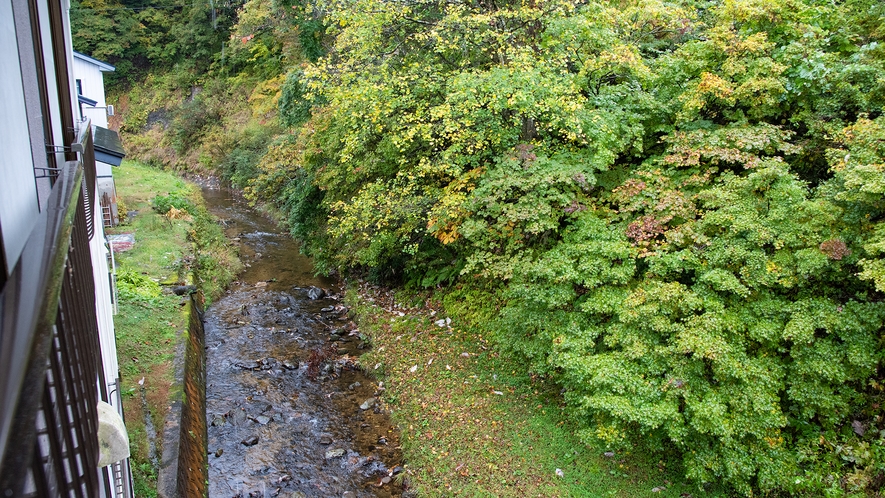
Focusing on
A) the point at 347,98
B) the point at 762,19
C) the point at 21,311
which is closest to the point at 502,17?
the point at 347,98

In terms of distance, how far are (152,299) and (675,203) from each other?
38.4 feet

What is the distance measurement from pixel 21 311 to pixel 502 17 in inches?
425

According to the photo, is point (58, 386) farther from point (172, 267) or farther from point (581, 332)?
point (172, 267)

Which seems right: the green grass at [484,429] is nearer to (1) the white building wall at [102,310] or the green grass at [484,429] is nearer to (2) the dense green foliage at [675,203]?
(2) the dense green foliage at [675,203]

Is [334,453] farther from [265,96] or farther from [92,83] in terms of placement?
[265,96]

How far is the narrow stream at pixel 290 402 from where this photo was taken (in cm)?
881

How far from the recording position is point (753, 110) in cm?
854

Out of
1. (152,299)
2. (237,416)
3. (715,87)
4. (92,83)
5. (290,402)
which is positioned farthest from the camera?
(92,83)

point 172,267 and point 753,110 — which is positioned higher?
A: point 753,110

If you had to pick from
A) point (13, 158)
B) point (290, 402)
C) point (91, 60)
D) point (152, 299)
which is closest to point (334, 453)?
point (290, 402)

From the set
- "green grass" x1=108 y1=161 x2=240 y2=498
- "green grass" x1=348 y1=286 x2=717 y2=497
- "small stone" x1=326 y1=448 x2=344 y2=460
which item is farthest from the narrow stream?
"green grass" x1=108 y1=161 x2=240 y2=498

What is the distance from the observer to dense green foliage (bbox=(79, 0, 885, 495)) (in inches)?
255

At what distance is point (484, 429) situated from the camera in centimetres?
914

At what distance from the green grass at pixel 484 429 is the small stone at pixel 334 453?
46.5 inches
